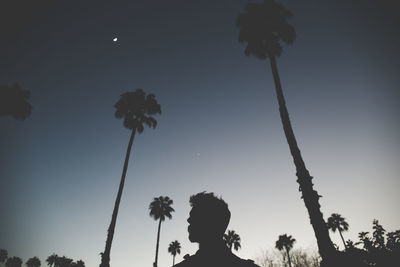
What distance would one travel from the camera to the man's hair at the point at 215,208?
235 cm

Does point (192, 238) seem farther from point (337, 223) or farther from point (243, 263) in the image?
point (337, 223)

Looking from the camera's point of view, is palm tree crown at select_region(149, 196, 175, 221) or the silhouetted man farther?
palm tree crown at select_region(149, 196, 175, 221)

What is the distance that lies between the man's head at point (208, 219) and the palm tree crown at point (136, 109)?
24.2m

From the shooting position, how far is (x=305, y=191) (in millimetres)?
11156

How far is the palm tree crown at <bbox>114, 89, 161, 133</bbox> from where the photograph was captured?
2577 cm

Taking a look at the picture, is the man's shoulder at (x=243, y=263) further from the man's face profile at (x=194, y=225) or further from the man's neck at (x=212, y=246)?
the man's face profile at (x=194, y=225)

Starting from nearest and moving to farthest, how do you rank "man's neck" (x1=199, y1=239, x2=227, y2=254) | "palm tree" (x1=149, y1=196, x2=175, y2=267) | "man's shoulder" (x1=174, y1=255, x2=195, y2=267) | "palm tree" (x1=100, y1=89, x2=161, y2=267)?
"man's shoulder" (x1=174, y1=255, x2=195, y2=267) < "man's neck" (x1=199, y1=239, x2=227, y2=254) < "palm tree" (x1=100, y1=89, x2=161, y2=267) < "palm tree" (x1=149, y1=196, x2=175, y2=267)

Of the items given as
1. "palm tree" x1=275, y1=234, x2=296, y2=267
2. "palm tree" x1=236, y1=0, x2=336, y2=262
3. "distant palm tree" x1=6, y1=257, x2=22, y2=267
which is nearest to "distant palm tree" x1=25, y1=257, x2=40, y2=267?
"distant palm tree" x1=6, y1=257, x2=22, y2=267

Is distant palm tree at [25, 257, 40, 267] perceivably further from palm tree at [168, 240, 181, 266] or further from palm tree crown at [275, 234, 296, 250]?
palm tree crown at [275, 234, 296, 250]

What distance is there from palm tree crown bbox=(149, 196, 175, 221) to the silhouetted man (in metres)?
45.6

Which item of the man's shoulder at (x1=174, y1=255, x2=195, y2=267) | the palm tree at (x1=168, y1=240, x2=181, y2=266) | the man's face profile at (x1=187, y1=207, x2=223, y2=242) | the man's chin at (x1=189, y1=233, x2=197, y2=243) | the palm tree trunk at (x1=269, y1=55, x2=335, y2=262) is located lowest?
the man's shoulder at (x1=174, y1=255, x2=195, y2=267)

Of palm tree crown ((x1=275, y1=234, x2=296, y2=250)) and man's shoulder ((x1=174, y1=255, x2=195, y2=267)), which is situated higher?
palm tree crown ((x1=275, y1=234, x2=296, y2=250))

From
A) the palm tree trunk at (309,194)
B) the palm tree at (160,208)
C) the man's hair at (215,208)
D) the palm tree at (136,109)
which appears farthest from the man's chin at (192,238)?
the palm tree at (160,208)

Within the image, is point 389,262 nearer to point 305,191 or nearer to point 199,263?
point 199,263
